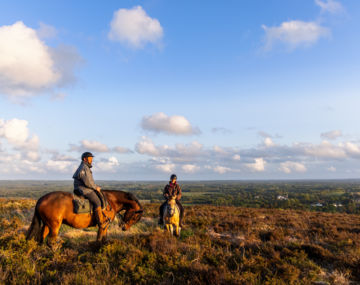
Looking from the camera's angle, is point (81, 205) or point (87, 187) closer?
point (81, 205)

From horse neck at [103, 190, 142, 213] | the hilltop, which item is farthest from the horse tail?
horse neck at [103, 190, 142, 213]

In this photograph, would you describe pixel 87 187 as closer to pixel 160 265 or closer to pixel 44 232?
pixel 44 232

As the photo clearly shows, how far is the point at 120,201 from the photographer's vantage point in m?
8.22

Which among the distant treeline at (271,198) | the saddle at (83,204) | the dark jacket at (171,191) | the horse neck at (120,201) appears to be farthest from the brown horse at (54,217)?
the distant treeline at (271,198)

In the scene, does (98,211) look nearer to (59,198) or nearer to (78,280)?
(59,198)

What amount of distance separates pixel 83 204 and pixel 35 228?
1442mm

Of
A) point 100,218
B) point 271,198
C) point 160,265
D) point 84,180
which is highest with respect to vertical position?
point 84,180

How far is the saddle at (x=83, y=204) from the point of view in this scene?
6898mm

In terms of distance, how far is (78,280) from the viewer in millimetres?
4523

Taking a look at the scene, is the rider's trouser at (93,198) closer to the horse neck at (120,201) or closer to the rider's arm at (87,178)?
the rider's arm at (87,178)

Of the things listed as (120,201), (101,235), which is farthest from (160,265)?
(120,201)

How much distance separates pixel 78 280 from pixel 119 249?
5.97 ft

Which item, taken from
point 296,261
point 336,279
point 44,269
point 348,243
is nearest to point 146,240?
point 44,269

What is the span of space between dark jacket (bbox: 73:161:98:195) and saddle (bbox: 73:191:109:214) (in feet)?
0.55
